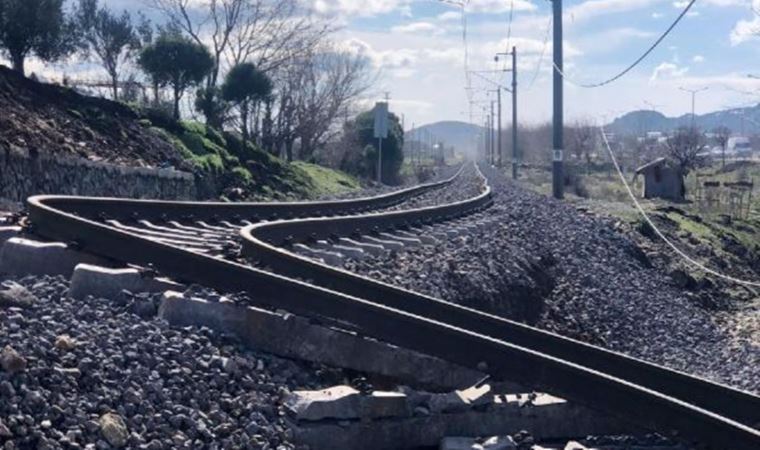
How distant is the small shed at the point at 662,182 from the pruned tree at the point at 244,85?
1496 cm

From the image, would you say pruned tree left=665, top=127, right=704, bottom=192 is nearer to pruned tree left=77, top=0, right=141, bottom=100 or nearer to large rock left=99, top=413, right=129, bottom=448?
pruned tree left=77, top=0, right=141, bottom=100

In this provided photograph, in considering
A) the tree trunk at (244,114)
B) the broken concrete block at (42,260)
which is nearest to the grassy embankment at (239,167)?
the tree trunk at (244,114)

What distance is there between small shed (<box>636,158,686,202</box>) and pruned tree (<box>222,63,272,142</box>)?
49.1 feet

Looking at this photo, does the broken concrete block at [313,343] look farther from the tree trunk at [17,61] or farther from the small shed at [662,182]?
the small shed at [662,182]

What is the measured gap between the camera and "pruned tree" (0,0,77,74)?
98.0 feet

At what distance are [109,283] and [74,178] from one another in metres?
13.0

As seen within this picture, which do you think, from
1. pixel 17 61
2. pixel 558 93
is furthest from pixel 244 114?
pixel 17 61

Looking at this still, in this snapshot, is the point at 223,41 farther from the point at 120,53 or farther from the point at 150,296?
the point at 150,296

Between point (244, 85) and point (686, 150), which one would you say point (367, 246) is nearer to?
point (244, 85)

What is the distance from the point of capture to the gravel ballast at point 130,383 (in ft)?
17.4

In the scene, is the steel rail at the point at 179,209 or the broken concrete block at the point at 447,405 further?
the steel rail at the point at 179,209

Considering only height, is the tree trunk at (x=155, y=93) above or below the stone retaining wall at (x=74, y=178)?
above

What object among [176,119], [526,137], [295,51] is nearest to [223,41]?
[295,51]

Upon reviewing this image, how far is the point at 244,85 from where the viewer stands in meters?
44.0
